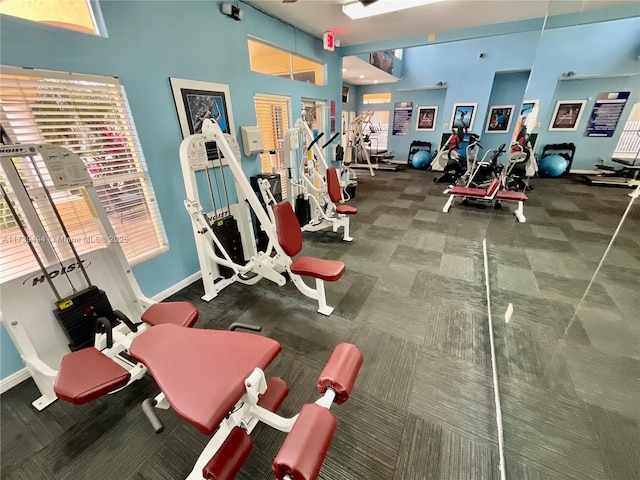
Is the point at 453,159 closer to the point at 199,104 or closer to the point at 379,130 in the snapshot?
the point at 379,130

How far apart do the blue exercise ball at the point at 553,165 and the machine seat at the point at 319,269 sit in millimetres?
7626

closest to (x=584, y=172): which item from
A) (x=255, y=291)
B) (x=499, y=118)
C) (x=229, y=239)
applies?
(x=499, y=118)

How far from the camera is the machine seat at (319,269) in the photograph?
203cm

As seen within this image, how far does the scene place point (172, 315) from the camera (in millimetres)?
1566

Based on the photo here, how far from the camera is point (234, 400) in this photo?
90cm

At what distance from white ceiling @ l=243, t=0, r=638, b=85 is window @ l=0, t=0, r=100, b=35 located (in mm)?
1799

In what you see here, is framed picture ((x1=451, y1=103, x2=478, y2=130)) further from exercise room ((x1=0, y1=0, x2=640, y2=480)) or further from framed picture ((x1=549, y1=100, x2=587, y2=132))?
exercise room ((x1=0, y1=0, x2=640, y2=480))

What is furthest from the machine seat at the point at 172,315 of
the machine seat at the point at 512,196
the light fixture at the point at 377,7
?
the machine seat at the point at 512,196

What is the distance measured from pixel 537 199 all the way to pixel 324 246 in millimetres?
4737

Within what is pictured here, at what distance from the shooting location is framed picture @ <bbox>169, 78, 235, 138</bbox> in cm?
241

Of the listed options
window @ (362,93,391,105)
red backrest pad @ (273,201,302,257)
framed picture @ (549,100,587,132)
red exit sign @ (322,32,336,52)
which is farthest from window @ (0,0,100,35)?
framed picture @ (549,100,587,132)

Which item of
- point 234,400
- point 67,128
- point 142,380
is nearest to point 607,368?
point 234,400

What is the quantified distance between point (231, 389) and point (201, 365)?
0.57 ft

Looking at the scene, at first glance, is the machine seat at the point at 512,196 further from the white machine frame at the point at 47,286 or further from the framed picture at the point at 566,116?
the white machine frame at the point at 47,286
